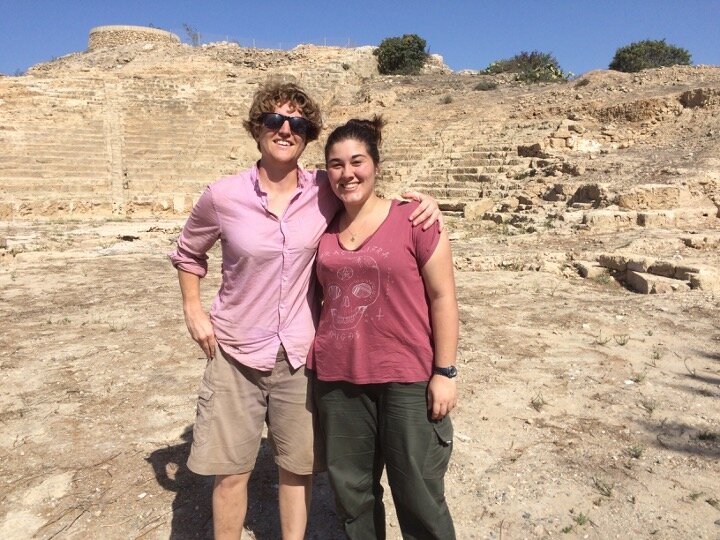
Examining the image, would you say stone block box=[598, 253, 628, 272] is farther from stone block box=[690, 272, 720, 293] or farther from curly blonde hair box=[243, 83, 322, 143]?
curly blonde hair box=[243, 83, 322, 143]

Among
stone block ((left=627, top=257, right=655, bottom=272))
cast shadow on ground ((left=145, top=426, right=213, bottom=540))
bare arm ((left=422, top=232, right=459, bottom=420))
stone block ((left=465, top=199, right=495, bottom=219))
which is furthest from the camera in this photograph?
stone block ((left=465, top=199, right=495, bottom=219))

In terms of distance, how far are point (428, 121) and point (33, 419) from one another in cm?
1832

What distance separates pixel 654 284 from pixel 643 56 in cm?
2598

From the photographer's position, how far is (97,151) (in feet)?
63.2

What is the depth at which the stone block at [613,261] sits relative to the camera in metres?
7.31

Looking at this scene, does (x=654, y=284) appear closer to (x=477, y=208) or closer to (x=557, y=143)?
(x=477, y=208)

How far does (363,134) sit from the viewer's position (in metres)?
1.90

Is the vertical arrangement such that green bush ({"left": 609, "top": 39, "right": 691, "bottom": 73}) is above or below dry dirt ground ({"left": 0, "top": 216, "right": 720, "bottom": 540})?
above

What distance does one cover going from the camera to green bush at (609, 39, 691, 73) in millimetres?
26906

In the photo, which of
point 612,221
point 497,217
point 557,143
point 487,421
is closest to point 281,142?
point 487,421

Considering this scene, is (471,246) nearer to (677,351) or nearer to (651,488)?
(677,351)

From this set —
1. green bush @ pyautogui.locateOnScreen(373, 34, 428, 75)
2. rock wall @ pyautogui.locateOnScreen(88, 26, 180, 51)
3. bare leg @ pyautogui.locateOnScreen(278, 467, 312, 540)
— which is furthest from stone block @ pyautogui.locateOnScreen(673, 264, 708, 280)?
rock wall @ pyautogui.locateOnScreen(88, 26, 180, 51)

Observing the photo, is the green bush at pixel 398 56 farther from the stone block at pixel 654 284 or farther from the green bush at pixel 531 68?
the stone block at pixel 654 284

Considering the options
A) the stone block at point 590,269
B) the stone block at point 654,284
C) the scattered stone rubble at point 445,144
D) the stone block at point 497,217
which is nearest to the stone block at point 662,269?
the scattered stone rubble at point 445,144
